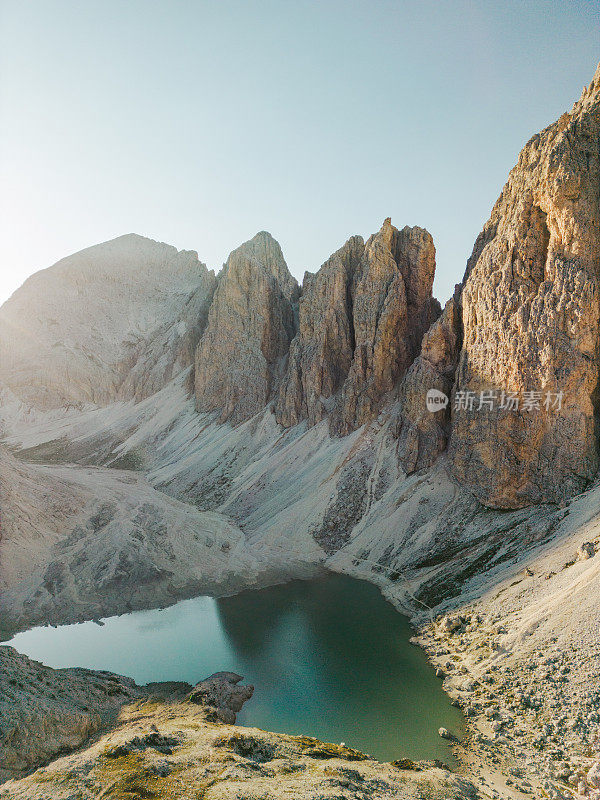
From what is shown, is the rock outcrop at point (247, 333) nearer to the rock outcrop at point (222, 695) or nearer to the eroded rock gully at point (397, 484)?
the eroded rock gully at point (397, 484)

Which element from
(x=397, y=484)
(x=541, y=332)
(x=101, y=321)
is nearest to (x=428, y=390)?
(x=397, y=484)

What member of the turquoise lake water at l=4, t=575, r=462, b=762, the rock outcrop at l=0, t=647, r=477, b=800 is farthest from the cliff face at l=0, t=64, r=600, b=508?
the rock outcrop at l=0, t=647, r=477, b=800

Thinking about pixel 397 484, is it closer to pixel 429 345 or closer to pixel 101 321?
pixel 429 345

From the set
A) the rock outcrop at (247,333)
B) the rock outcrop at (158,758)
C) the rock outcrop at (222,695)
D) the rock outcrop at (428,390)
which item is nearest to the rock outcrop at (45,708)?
the rock outcrop at (158,758)

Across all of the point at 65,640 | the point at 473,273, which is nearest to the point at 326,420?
the point at 473,273

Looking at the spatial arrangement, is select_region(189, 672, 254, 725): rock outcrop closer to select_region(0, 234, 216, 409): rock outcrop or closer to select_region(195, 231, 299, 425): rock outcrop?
select_region(195, 231, 299, 425): rock outcrop

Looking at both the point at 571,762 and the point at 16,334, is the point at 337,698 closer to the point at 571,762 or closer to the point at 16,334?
the point at 571,762
